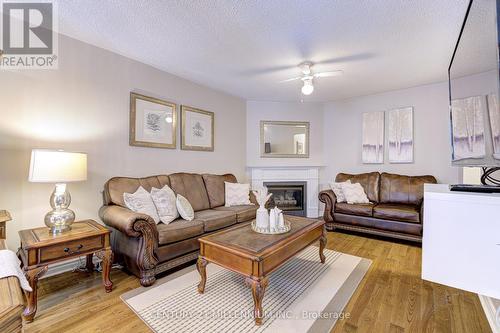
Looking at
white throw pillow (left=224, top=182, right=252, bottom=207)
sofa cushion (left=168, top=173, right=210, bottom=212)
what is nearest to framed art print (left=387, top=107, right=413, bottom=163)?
white throw pillow (left=224, top=182, right=252, bottom=207)

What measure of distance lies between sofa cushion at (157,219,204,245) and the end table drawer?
1.73 feet

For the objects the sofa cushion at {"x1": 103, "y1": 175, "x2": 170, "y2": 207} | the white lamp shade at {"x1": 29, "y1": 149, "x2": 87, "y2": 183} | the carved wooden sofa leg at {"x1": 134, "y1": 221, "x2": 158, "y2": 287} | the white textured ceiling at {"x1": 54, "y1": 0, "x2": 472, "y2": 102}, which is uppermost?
the white textured ceiling at {"x1": 54, "y1": 0, "x2": 472, "y2": 102}

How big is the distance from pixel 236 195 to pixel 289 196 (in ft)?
5.65

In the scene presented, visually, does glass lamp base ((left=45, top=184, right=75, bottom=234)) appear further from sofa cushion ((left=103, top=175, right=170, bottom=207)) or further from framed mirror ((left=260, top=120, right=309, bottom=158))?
framed mirror ((left=260, top=120, right=309, bottom=158))

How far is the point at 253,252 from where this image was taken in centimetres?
173

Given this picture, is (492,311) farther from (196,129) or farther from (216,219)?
(196,129)

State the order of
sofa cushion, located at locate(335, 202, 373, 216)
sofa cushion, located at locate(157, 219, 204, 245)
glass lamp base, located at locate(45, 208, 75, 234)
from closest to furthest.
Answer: glass lamp base, located at locate(45, 208, 75, 234) < sofa cushion, located at locate(157, 219, 204, 245) < sofa cushion, located at locate(335, 202, 373, 216)

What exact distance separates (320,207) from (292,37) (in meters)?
3.64

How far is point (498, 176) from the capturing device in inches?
123

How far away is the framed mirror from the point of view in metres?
4.85

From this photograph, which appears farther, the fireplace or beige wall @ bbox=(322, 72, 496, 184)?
the fireplace

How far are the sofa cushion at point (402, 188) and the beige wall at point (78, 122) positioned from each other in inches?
139

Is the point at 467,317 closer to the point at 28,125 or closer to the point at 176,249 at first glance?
the point at 176,249

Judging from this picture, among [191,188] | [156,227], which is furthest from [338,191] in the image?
[156,227]
